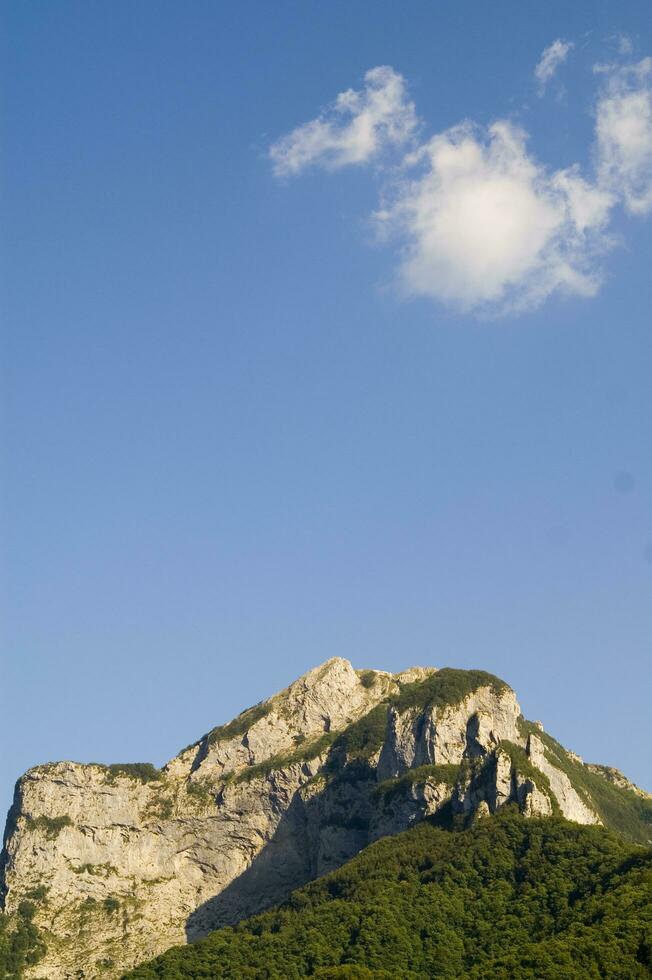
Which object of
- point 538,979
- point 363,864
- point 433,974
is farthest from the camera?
point 363,864

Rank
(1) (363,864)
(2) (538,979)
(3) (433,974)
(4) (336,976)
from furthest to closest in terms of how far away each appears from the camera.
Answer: (1) (363,864)
(3) (433,974)
(4) (336,976)
(2) (538,979)

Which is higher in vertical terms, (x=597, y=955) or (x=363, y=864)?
(x=363, y=864)

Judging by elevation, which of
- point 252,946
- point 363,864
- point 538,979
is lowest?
point 538,979

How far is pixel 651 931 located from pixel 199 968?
64.7m

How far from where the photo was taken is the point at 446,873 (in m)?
186

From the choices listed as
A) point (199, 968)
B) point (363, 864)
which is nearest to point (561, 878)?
point (363, 864)

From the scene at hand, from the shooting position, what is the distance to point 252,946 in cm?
18188

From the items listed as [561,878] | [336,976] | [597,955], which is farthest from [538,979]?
[561,878]

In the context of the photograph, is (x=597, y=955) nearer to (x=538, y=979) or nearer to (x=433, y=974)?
(x=538, y=979)

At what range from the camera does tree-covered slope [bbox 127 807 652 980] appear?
15338 cm

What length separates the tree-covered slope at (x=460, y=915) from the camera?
15338cm

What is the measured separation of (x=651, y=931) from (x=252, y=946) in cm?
6103

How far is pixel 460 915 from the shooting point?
175375 millimetres

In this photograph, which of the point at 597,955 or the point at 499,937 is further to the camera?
the point at 499,937
